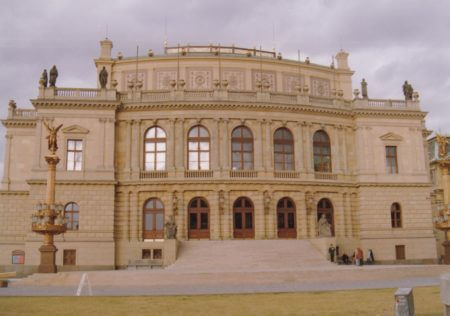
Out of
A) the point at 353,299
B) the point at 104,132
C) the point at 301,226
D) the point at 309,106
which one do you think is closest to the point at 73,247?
the point at 104,132

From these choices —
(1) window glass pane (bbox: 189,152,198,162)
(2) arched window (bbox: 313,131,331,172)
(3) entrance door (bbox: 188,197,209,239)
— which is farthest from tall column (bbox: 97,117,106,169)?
(2) arched window (bbox: 313,131,331,172)

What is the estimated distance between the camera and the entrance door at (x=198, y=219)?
140ft

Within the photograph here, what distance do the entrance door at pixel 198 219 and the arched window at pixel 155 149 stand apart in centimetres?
434

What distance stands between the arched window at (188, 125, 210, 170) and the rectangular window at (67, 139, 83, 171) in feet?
29.7

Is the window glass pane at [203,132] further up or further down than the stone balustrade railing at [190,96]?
further down

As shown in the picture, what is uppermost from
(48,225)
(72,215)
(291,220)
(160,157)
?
(160,157)

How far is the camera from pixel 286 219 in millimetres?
43969

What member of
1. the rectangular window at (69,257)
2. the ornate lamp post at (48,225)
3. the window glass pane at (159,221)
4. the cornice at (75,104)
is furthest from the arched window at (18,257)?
the ornate lamp post at (48,225)

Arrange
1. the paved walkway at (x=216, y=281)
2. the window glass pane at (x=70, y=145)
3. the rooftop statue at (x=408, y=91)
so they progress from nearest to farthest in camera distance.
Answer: the paved walkway at (x=216, y=281), the window glass pane at (x=70, y=145), the rooftop statue at (x=408, y=91)

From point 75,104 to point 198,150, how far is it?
10.9 m

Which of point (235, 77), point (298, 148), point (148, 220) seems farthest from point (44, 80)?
point (298, 148)

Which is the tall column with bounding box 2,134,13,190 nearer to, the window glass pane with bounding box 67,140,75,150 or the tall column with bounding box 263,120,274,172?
the window glass pane with bounding box 67,140,75,150

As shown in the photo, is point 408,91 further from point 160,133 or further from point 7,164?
point 7,164

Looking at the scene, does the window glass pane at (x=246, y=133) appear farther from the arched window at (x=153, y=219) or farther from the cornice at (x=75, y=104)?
the cornice at (x=75, y=104)
